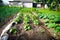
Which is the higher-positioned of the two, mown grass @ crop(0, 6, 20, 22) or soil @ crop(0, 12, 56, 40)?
soil @ crop(0, 12, 56, 40)

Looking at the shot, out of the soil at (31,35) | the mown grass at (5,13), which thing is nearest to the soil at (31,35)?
the soil at (31,35)

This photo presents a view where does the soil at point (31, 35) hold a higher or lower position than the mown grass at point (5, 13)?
higher

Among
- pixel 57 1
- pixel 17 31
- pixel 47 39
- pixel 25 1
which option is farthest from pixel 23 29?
pixel 25 1

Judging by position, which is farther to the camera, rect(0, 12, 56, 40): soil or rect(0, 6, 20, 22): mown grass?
rect(0, 6, 20, 22): mown grass

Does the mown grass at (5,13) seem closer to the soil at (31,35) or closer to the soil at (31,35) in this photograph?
the soil at (31,35)

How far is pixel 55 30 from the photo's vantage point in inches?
501

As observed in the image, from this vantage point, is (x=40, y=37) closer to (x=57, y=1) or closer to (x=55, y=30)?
(x=55, y=30)

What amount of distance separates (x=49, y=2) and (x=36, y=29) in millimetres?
19775

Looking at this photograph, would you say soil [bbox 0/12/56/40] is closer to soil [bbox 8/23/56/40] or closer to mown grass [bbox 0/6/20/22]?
soil [bbox 8/23/56/40]

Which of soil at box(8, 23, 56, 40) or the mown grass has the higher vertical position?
soil at box(8, 23, 56, 40)

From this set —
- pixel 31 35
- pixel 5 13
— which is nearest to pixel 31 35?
pixel 31 35

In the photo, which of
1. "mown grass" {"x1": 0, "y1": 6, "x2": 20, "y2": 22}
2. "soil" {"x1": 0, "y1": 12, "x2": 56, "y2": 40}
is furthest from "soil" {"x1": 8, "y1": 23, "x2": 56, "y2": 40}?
"mown grass" {"x1": 0, "y1": 6, "x2": 20, "y2": 22}

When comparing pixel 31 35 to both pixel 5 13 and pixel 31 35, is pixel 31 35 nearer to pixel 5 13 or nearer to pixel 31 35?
pixel 31 35

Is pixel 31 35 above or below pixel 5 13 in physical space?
above
